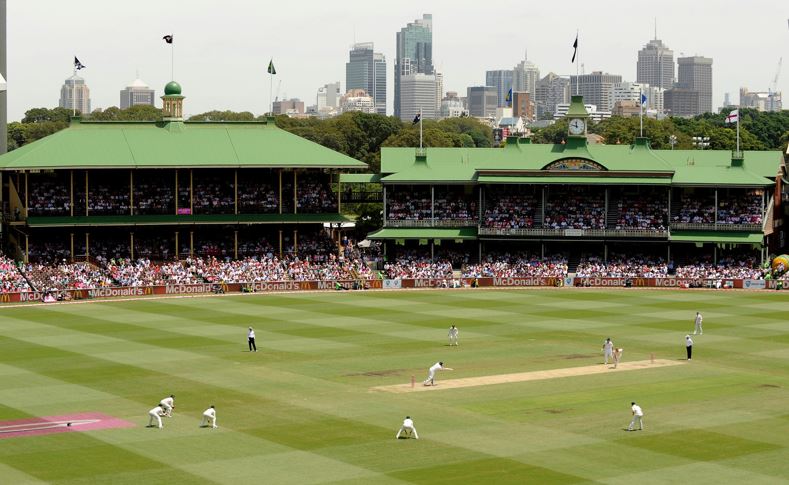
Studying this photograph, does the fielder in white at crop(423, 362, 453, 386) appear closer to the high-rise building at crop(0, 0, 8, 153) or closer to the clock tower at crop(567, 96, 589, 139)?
the clock tower at crop(567, 96, 589, 139)

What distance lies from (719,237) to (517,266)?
45.5 feet

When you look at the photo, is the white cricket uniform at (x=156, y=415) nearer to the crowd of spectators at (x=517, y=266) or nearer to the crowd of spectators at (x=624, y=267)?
the crowd of spectators at (x=517, y=266)

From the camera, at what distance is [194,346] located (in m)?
56.0

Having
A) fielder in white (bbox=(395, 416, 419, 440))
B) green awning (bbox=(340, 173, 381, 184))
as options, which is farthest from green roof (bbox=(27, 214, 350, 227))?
fielder in white (bbox=(395, 416, 419, 440))

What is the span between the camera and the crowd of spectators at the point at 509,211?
92875 millimetres

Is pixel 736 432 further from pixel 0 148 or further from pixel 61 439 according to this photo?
pixel 0 148

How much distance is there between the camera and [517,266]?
8994cm

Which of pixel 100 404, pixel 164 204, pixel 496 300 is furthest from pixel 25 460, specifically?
pixel 164 204

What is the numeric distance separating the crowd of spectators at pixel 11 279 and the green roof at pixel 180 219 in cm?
616

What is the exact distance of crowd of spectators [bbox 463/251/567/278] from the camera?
86.7 metres

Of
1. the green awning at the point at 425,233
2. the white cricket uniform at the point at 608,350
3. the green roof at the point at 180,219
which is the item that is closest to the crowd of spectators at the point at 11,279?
the green roof at the point at 180,219

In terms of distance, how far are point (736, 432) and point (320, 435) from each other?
39.8 ft

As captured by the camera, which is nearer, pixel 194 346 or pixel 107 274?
pixel 194 346

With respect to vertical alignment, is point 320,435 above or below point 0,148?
below
